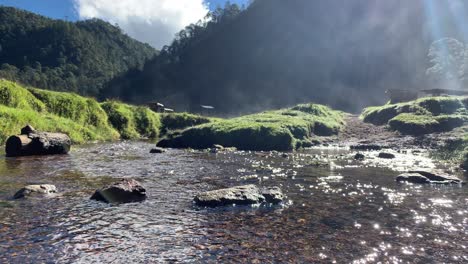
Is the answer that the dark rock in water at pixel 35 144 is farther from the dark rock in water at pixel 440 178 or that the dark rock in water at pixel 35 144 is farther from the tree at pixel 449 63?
the tree at pixel 449 63

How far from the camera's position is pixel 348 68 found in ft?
551

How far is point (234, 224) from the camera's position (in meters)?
11.9

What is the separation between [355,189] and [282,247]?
29.4ft

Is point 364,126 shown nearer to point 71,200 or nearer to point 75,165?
point 75,165

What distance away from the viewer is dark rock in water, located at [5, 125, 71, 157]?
86.7 feet

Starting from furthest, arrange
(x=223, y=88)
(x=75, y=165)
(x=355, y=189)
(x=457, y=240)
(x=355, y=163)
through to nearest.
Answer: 1. (x=223, y=88)
2. (x=355, y=163)
3. (x=75, y=165)
4. (x=355, y=189)
5. (x=457, y=240)

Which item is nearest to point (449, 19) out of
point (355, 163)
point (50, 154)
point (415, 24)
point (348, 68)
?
point (415, 24)

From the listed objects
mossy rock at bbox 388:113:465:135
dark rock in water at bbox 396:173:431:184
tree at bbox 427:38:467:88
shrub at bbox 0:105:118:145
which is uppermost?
tree at bbox 427:38:467:88

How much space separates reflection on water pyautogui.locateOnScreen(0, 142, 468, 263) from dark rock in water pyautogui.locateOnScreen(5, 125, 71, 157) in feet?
25.2

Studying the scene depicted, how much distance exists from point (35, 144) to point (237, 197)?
1990cm

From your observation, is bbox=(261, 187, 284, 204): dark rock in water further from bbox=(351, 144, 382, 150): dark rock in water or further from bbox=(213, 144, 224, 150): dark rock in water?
bbox=(351, 144, 382, 150): dark rock in water

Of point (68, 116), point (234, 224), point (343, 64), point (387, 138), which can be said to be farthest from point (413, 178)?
point (343, 64)

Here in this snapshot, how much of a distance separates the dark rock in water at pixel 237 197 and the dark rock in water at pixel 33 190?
239 inches

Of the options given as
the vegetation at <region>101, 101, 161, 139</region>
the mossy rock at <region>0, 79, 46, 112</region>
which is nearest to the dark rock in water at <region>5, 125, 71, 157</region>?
the mossy rock at <region>0, 79, 46, 112</region>
